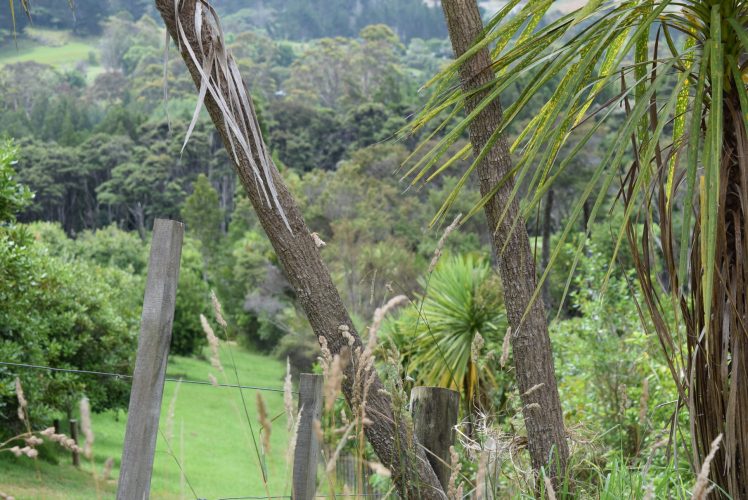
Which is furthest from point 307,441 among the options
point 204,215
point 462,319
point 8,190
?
point 204,215

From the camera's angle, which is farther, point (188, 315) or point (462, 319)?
point (188, 315)

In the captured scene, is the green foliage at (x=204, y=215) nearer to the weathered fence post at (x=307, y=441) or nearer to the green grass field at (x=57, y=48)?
the weathered fence post at (x=307, y=441)

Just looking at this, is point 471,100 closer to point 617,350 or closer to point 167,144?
point 617,350

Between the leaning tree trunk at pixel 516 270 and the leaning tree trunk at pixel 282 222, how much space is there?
361mm

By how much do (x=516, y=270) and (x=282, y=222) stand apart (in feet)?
2.19

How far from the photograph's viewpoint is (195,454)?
16.8 metres

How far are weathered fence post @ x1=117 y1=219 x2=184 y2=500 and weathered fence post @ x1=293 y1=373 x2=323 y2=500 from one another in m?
0.31

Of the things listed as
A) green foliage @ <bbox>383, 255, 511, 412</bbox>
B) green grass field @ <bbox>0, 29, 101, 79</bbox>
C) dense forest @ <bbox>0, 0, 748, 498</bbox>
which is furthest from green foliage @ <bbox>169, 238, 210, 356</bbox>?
green grass field @ <bbox>0, 29, 101, 79</bbox>

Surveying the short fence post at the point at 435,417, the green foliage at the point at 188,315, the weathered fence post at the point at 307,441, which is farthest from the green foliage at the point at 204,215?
the weathered fence post at the point at 307,441

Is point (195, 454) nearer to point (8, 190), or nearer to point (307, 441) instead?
point (8, 190)

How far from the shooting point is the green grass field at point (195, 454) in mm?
9562

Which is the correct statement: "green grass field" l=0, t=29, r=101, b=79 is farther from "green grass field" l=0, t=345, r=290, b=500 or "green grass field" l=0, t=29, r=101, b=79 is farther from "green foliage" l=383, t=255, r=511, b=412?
"green foliage" l=383, t=255, r=511, b=412

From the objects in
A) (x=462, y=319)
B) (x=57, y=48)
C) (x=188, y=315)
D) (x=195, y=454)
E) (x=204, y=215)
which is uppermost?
(x=57, y=48)

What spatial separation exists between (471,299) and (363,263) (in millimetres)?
12496
